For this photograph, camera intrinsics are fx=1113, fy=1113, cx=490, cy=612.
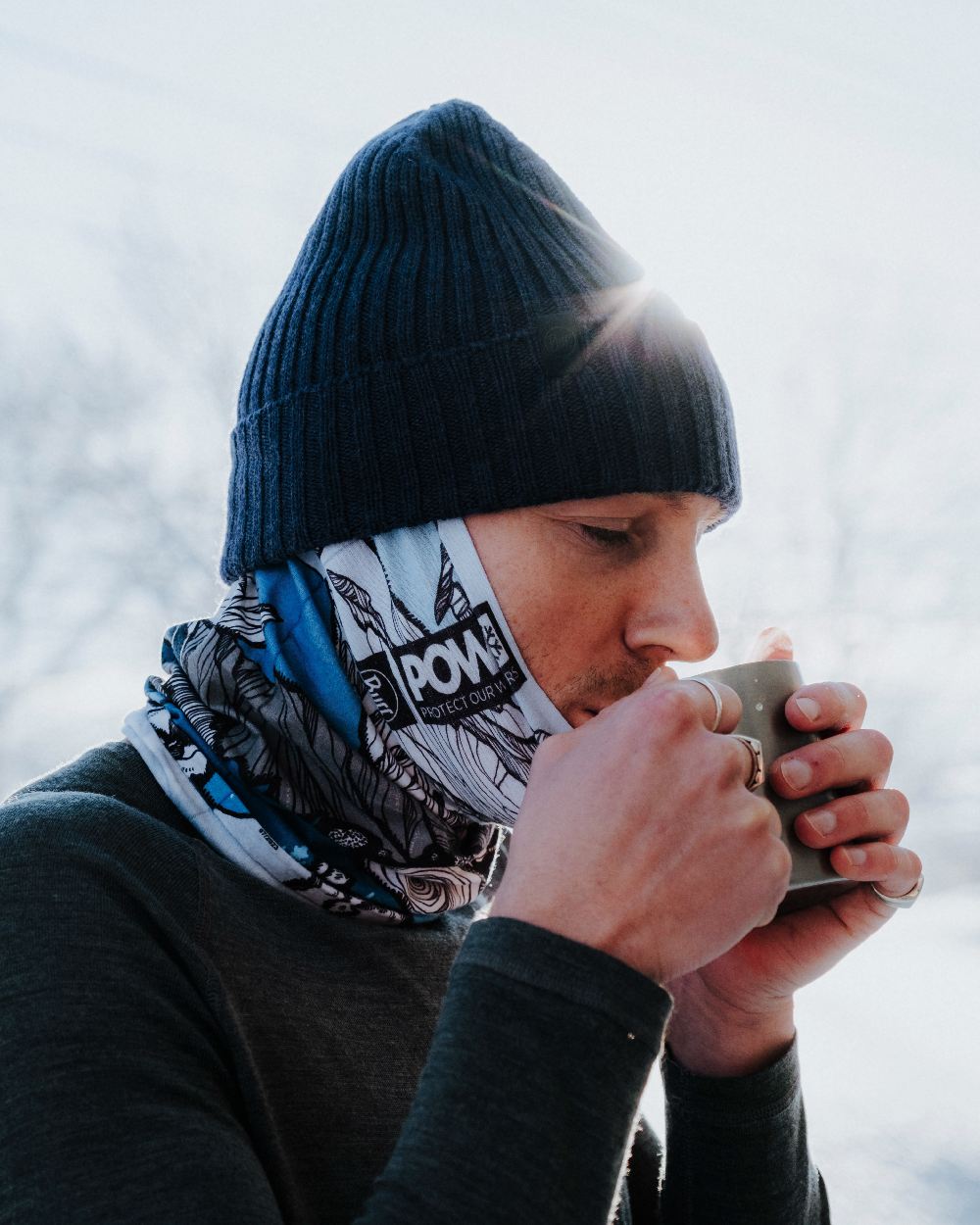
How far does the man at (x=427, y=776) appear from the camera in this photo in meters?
0.78

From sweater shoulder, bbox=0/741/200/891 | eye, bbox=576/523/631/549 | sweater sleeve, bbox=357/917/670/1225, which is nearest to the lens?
sweater sleeve, bbox=357/917/670/1225

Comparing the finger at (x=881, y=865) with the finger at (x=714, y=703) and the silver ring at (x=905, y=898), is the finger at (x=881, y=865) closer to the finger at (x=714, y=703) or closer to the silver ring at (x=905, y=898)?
the silver ring at (x=905, y=898)

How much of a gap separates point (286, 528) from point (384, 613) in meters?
0.15

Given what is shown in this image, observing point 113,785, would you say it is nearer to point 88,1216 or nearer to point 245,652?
point 245,652

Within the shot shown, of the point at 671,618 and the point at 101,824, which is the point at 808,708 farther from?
the point at 101,824

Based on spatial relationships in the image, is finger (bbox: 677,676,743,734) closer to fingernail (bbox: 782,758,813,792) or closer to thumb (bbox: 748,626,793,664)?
fingernail (bbox: 782,758,813,792)

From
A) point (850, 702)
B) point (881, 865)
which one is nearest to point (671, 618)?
point (850, 702)

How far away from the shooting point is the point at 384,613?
1134 mm

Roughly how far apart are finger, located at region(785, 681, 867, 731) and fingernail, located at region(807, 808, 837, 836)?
0.25 feet

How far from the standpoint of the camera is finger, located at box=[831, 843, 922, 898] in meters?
0.97

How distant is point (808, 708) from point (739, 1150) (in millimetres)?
522

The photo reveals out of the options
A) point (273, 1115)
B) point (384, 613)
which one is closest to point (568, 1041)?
point (273, 1115)

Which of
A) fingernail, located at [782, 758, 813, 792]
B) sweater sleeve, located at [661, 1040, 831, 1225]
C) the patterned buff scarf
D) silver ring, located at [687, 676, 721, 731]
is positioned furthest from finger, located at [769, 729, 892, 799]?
sweater sleeve, located at [661, 1040, 831, 1225]

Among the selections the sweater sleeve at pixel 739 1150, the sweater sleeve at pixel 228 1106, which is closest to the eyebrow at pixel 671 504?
the sweater sleeve at pixel 228 1106
